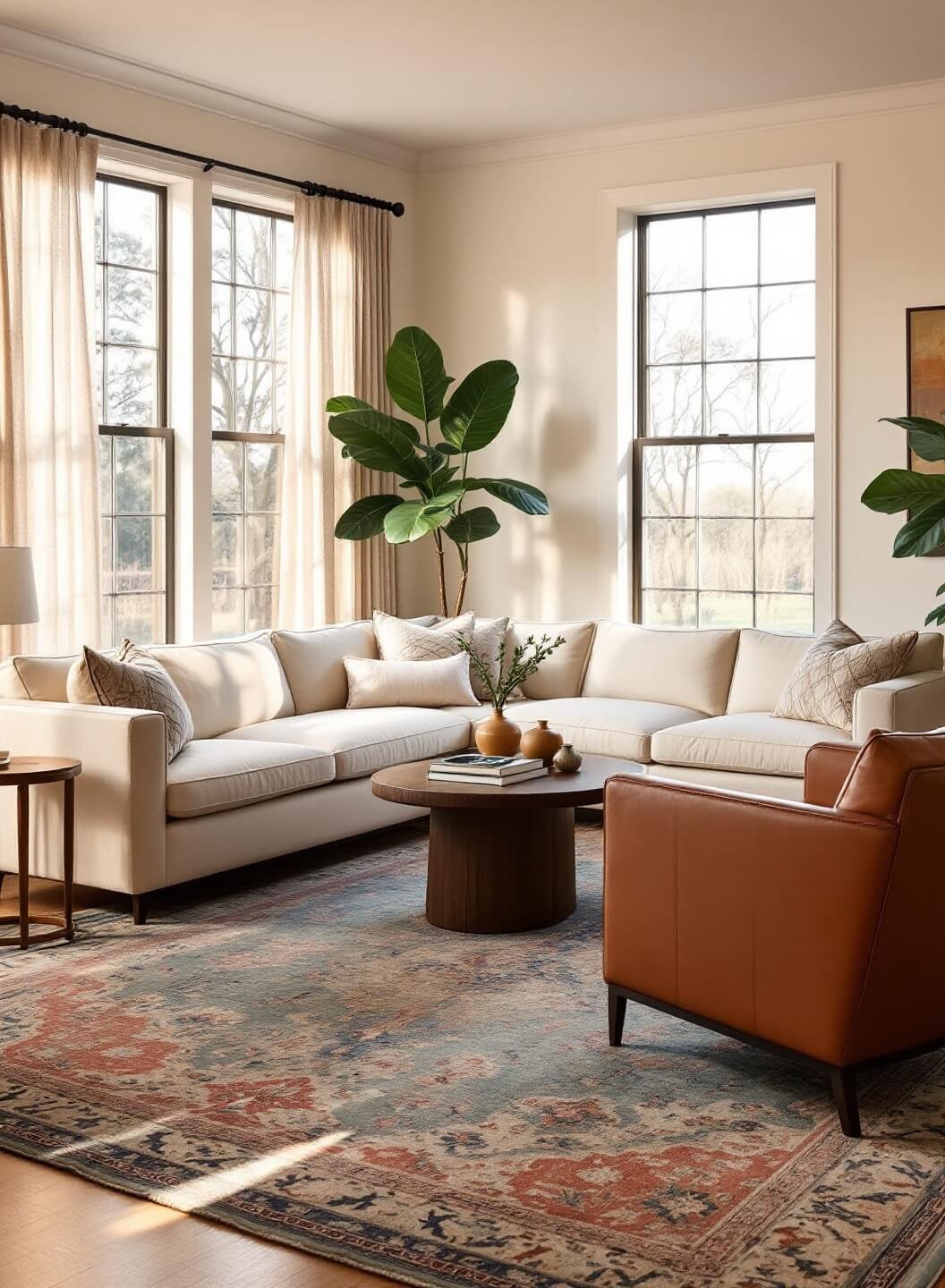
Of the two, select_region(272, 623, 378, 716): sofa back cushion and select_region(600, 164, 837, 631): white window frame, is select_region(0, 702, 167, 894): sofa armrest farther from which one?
select_region(600, 164, 837, 631): white window frame

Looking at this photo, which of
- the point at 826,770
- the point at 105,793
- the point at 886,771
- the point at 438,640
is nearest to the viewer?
the point at 886,771

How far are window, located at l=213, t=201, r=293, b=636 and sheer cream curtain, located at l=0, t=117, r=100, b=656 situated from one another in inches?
37.8

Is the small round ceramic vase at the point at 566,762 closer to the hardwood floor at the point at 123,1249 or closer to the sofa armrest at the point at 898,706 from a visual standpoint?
the sofa armrest at the point at 898,706

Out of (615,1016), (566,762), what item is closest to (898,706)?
(566,762)

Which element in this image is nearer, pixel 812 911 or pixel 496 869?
pixel 812 911

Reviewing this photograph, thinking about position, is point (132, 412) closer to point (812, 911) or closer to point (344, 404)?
point (344, 404)

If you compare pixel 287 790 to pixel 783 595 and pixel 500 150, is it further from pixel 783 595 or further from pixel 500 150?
pixel 500 150

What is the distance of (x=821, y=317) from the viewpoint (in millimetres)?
6816

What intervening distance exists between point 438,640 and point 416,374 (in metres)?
1.40

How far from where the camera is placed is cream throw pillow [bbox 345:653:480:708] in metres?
6.48

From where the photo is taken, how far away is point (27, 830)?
4.49 m

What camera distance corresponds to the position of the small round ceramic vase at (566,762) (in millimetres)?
4902

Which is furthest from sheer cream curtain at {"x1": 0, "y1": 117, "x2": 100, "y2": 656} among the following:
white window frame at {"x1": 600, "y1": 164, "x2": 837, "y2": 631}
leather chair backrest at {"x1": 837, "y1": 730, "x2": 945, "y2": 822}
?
leather chair backrest at {"x1": 837, "y1": 730, "x2": 945, "y2": 822}

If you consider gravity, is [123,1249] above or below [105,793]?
below
